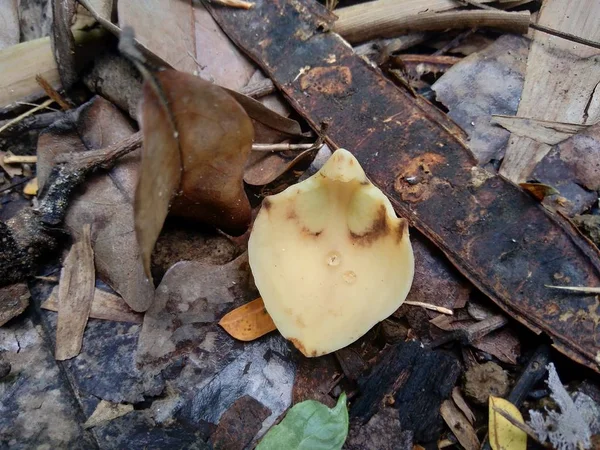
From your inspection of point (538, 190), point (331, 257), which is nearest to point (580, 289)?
point (538, 190)

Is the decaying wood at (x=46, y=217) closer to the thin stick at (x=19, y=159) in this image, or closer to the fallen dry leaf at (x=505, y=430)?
the thin stick at (x=19, y=159)

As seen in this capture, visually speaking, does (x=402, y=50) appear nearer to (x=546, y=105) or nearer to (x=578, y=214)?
(x=546, y=105)

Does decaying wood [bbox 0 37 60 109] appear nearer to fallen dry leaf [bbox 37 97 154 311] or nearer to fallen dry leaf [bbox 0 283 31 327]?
fallen dry leaf [bbox 37 97 154 311]

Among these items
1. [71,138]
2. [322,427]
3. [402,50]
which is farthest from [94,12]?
[322,427]

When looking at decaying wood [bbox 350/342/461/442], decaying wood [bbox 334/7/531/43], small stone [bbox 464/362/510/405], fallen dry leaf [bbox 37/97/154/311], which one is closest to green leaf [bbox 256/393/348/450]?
decaying wood [bbox 350/342/461/442]

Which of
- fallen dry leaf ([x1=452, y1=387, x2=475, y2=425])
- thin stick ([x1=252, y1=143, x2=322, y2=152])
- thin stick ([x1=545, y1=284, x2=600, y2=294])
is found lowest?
fallen dry leaf ([x1=452, y1=387, x2=475, y2=425])

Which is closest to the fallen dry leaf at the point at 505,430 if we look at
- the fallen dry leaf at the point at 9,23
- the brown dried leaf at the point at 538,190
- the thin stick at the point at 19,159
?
the brown dried leaf at the point at 538,190
